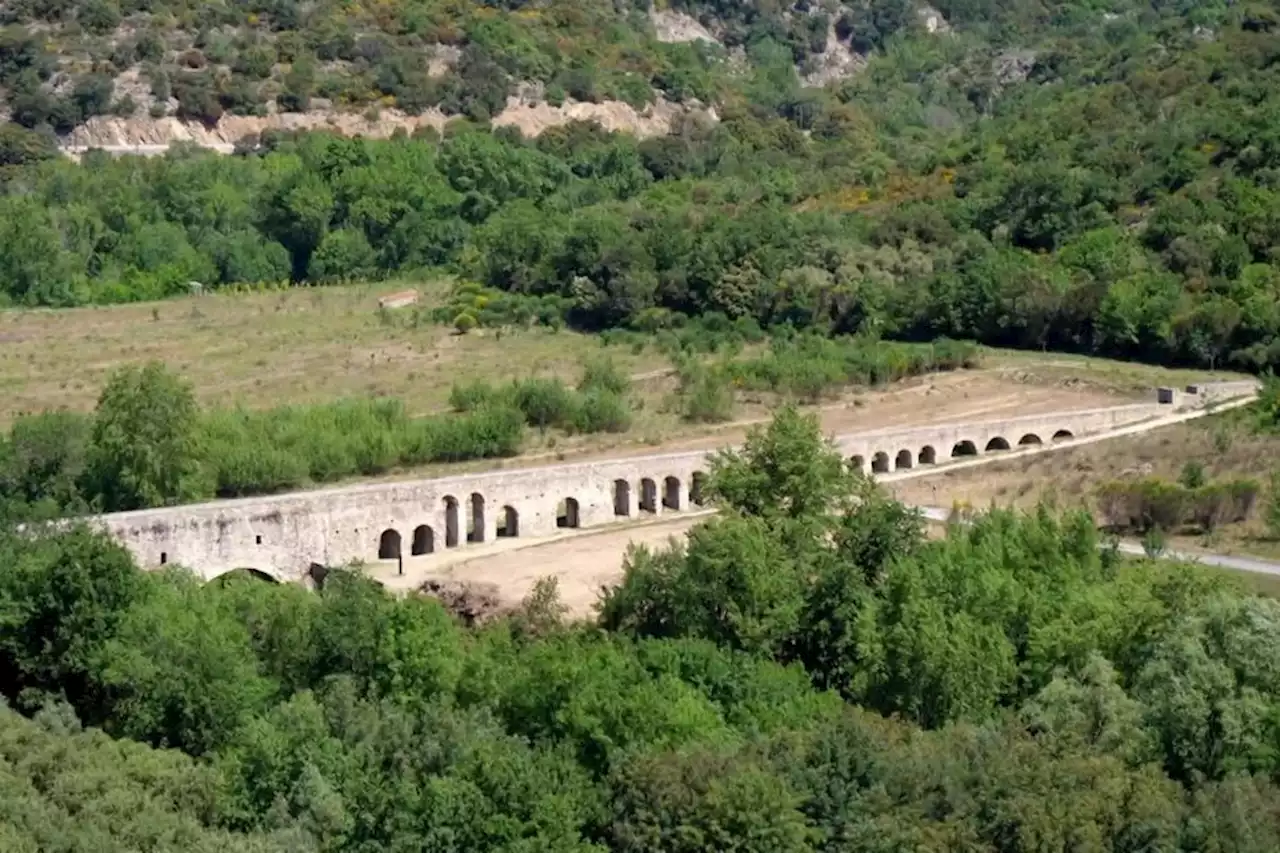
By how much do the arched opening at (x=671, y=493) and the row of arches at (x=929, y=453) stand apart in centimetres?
460

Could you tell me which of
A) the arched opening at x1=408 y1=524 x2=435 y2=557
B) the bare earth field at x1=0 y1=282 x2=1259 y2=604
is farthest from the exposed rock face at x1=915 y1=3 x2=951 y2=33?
the arched opening at x1=408 y1=524 x2=435 y2=557

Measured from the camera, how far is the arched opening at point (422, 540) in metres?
47.2

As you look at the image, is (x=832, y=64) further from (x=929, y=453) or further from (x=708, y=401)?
(x=929, y=453)

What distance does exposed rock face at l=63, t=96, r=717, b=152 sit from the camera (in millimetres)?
104562

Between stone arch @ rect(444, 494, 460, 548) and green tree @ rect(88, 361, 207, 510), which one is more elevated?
green tree @ rect(88, 361, 207, 510)

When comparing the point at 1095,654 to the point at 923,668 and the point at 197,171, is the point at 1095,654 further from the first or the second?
the point at 197,171

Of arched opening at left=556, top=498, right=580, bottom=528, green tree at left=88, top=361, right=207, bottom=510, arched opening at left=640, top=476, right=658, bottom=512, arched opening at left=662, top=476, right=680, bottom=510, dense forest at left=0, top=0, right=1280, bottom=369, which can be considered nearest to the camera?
green tree at left=88, top=361, right=207, bottom=510

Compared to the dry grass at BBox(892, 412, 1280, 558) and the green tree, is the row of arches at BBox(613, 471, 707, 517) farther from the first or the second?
the green tree

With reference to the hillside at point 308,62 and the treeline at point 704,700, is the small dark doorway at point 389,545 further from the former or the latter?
the hillside at point 308,62

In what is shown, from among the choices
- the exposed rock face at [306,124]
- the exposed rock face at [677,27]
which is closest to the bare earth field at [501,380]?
the exposed rock face at [306,124]

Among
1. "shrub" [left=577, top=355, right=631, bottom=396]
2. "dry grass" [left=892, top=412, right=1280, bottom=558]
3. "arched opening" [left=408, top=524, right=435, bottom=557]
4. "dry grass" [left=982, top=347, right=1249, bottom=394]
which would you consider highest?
"shrub" [left=577, top=355, right=631, bottom=396]

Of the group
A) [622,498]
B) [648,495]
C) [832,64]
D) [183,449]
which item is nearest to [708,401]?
[648,495]

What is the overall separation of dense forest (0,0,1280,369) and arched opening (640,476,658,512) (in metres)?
20.3

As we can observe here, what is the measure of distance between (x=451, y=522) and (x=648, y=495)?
17.5 feet
